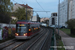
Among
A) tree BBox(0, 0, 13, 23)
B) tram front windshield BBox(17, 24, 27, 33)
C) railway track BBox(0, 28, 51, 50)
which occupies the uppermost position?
tree BBox(0, 0, 13, 23)

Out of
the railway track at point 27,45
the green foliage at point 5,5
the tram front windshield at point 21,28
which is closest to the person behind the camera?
the railway track at point 27,45

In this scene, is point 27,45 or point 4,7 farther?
point 4,7

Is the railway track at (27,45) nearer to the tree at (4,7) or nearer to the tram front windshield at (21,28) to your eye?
the tram front windshield at (21,28)

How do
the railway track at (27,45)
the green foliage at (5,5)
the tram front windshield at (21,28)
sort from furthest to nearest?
the green foliage at (5,5)
the tram front windshield at (21,28)
the railway track at (27,45)

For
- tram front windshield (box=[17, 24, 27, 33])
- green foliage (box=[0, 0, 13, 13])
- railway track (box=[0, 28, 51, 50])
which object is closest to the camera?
railway track (box=[0, 28, 51, 50])

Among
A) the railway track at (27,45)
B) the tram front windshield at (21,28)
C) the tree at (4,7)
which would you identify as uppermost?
the tree at (4,7)

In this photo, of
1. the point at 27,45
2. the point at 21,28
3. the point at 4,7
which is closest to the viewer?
the point at 27,45

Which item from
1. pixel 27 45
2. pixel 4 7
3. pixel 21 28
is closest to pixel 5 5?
pixel 4 7

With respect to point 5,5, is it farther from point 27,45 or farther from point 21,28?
point 27,45

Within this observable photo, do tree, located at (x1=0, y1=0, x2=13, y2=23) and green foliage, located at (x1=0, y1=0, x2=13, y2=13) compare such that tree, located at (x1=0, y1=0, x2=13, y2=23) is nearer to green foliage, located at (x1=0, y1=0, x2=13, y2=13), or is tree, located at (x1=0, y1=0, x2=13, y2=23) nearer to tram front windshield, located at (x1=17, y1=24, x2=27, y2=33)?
green foliage, located at (x1=0, y1=0, x2=13, y2=13)

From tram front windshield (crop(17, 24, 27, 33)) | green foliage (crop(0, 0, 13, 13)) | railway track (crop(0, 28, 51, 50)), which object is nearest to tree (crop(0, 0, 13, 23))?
green foliage (crop(0, 0, 13, 13))

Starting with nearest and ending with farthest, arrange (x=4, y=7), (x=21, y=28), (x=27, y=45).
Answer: (x=27, y=45)
(x=21, y=28)
(x=4, y=7)

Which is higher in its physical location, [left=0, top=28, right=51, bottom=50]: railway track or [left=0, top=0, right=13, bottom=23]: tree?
[left=0, top=0, right=13, bottom=23]: tree

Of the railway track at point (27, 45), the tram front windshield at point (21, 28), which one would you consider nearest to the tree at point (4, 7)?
the tram front windshield at point (21, 28)
